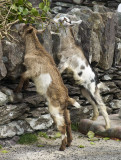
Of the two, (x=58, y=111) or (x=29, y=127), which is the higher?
(x=58, y=111)

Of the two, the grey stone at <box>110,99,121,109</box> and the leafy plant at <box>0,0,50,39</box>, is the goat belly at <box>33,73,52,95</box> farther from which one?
the grey stone at <box>110,99,121,109</box>

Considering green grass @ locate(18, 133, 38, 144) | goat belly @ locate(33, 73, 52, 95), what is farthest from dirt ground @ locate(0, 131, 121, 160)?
goat belly @ locate(33, 73, 52, 95)

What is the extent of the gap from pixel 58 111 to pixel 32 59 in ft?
3.50

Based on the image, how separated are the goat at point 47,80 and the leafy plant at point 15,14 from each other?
289mm

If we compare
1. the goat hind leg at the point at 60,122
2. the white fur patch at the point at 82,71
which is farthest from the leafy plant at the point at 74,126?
the goat hind leg at the point at 60,122

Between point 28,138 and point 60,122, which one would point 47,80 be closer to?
point 60,122

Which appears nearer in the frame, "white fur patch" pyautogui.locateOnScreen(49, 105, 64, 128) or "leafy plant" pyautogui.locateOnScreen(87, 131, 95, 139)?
"white fur patch" pyautogui.locateOnScreen(49, 105, 64, 128)

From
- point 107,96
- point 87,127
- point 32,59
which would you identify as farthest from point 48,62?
point 107,96

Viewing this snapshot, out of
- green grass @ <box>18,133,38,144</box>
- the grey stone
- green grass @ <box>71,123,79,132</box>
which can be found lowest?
green grass @ <box>71,123,79,132</box>

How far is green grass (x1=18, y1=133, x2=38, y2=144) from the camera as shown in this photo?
5859 millimetres

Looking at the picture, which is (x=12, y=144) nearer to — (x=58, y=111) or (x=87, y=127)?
(x=58, y=111)

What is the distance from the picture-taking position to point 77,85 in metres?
6.92

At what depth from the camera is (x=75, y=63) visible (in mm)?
6598

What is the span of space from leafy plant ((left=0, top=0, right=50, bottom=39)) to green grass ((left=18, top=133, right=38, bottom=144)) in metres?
1.95
